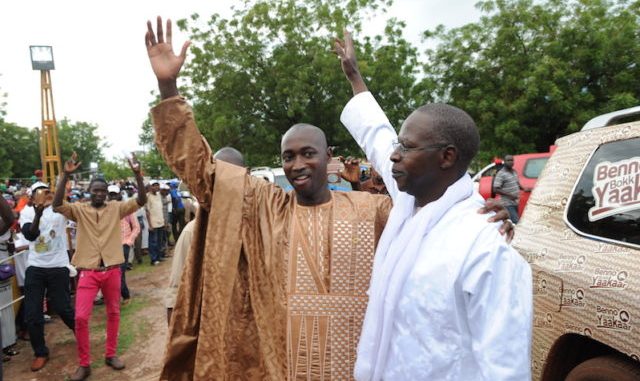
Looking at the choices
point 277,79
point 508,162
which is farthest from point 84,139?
point 508,162

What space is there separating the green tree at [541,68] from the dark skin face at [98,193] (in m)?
13.9

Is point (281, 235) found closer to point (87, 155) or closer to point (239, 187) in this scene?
point (239, 187)

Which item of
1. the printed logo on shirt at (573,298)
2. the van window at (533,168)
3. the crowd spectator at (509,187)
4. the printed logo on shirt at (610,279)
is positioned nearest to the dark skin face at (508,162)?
the crowd spectator at (509,187)

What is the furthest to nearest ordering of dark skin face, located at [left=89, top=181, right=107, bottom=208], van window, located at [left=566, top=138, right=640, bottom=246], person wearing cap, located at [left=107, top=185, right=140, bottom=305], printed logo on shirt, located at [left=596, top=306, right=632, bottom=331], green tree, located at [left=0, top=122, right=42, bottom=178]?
green tree, located at [left=0, top=122, right=42, bottom=178] < person wearing cap, located at [left=107, top=185, right=140, bottom=305] < dark skin face, located at [left=89, top=181, right=107, bottom=208] < van window, located at [left=566, top=138, right=640, bottom=246] < printed logo on shirt, located at [left=596, top=306, right=632, bottom=331]

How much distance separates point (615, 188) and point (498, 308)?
62.0 inches

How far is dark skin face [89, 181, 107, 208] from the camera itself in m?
5.25

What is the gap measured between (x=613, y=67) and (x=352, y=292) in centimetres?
1829

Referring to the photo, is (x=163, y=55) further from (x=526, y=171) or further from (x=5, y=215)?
(x=526, y=171)

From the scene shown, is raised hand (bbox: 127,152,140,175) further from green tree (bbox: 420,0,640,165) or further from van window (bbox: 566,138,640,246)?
green tree (bbox: 420,0,640,165)

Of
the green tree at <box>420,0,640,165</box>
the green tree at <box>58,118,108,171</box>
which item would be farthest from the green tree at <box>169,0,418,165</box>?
the green tree at <box>58,118,108,171</box>

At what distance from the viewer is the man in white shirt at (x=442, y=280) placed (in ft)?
4.40

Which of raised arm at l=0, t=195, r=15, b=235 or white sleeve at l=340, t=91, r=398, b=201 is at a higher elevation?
white sleeve at l=340, t=91, r=398, b=201

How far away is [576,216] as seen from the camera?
2.62 meters

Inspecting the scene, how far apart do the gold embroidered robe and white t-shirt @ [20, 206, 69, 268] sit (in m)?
3.76
